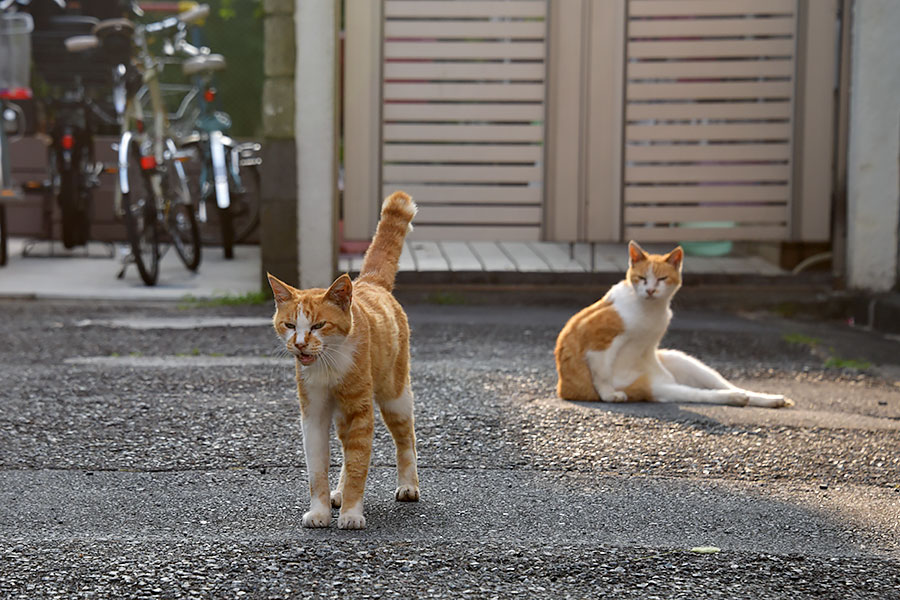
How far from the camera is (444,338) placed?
775 centimetres

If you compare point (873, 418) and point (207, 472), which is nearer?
point (207, 472)

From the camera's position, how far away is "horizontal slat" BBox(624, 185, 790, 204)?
938cm

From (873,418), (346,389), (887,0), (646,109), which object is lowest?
(873,418)

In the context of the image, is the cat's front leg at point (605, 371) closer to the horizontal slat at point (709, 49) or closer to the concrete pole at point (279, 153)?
the concrete pole at point (279, 153)

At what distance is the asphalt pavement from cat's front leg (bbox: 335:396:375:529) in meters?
0.07

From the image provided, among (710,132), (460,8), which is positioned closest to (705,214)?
(710,132)

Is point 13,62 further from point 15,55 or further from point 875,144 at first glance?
point 875,144

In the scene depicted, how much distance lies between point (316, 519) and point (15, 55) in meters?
7.61

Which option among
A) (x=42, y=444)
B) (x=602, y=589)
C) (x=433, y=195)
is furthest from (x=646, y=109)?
(x=602, y=589)

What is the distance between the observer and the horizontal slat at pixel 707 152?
937 centimetres

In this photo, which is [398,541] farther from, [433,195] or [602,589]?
[433,195]

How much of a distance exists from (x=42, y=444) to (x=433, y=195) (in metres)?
4.78

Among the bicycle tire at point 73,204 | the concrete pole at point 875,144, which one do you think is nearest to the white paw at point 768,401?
→ the concrete pole at point 875,144

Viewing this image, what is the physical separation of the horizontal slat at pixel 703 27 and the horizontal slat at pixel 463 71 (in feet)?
2.56
